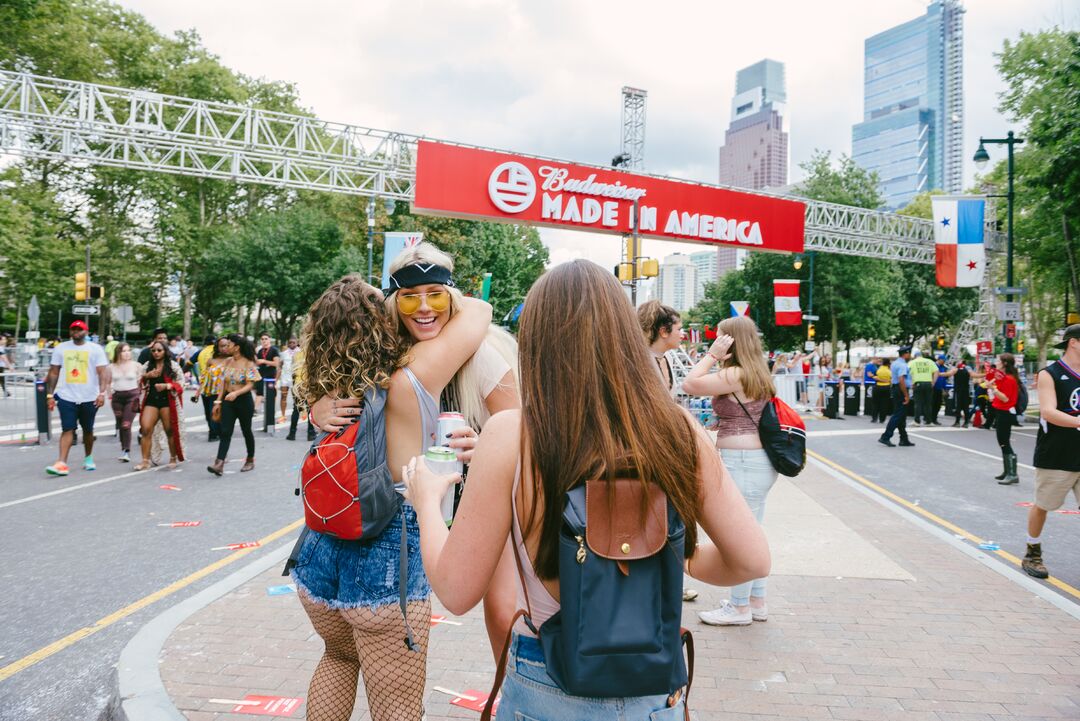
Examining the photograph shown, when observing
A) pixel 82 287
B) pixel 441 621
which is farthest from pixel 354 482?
pixel 82 287

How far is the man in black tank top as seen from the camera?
210 inches

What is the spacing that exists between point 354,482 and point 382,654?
564mm

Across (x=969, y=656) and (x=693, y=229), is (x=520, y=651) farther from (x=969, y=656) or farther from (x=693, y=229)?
(x=693, y=229)

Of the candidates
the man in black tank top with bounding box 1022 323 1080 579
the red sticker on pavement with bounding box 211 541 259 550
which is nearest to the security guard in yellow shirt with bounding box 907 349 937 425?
the man in black tank top with bounding box 1022 323 1080 579

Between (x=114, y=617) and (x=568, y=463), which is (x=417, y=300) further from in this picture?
(x=114, y=617)

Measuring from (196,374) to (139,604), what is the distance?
16236 millimetres

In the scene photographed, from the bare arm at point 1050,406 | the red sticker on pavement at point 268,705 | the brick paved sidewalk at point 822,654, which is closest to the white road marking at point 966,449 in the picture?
the bare arm at point 1050,406

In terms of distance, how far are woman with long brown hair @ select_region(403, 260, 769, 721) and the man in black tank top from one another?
16.5ft

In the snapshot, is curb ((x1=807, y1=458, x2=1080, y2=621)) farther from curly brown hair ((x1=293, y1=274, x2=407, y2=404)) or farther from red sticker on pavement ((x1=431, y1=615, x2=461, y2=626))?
curly brown hair ((x1=293, y1=274, x2=407, y2=404))

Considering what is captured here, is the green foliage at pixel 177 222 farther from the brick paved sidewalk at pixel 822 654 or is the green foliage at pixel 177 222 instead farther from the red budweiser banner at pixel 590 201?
the brick paved sidewalk at pixel 822 654

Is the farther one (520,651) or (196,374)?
(196,374)

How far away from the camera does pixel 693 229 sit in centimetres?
1984

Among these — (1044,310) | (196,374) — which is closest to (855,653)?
(196,374)

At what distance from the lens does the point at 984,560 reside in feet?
19.5
